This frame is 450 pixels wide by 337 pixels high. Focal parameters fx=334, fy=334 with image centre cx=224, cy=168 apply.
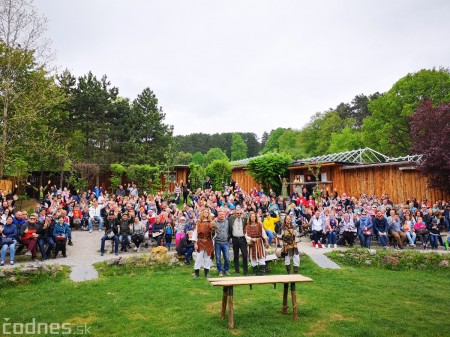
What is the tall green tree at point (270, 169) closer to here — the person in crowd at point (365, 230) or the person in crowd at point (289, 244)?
the person in crowd at point (365, 230)

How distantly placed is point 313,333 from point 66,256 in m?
8.57

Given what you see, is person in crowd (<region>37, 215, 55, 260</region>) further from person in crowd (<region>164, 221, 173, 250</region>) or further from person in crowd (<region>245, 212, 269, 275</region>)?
person in crowd (<region>245, 212, 269, 275</region>)

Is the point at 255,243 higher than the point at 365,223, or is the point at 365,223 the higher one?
the point at 365,223

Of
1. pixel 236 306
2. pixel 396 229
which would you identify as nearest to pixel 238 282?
pixel 236 306

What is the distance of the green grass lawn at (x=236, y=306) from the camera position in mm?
5289

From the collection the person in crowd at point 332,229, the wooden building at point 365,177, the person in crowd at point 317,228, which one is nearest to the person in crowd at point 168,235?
the person in crowd at point 317,228

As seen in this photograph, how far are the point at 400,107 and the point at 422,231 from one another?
20.5m

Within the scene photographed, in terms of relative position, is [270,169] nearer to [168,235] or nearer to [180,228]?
[168,235]

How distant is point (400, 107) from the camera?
98.6ft

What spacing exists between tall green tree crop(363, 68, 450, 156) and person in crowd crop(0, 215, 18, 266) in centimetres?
2836

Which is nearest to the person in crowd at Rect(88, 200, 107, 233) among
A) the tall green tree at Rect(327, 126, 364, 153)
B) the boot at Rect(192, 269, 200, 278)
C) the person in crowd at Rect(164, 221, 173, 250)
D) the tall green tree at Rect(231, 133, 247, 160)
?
the person in crowd at Rect(164, 221, 173, 250)

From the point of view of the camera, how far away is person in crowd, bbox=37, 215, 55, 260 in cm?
1019

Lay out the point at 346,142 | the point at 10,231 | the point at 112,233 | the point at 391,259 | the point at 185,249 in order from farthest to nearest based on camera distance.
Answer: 1. the point at 346,142
2. the point at 112,233
3. the point at 391,259
4. the point at 185,249
5. the point at 10,231

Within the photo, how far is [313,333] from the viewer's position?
16.8ft
